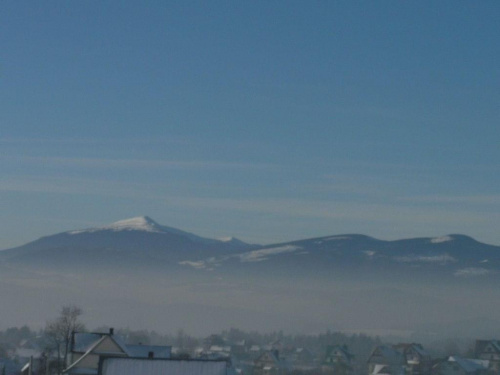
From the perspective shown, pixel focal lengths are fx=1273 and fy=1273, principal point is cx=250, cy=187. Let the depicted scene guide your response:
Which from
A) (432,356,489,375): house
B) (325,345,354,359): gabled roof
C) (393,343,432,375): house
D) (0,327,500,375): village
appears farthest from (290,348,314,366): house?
(432,356,489,375): house

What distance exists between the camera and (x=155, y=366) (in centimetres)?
5816

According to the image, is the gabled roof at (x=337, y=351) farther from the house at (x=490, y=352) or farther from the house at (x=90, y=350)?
the house at (x=90, y=350)

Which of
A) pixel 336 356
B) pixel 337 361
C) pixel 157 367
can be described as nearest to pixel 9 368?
pixel 157 367

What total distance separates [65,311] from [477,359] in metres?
58.7

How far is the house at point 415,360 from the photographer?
146 m

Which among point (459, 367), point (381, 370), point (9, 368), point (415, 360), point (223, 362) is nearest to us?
point (223, 362)

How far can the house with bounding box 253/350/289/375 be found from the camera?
15438 centimetres

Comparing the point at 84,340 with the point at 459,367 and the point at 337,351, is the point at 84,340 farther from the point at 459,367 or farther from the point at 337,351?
the point at 337,351

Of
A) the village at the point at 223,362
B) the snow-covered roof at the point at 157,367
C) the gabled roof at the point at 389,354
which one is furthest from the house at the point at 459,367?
the snow-covered roof at the point at 157,367

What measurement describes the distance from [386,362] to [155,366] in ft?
311

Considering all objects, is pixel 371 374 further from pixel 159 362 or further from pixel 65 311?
pixel 159 362

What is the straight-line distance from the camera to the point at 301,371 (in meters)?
154

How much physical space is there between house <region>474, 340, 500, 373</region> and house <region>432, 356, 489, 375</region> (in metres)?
3.28

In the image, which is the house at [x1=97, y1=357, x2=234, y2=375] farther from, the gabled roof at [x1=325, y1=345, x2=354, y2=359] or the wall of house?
the gabled roof at [x1=325, y1=345, x2=354, y2=359]
